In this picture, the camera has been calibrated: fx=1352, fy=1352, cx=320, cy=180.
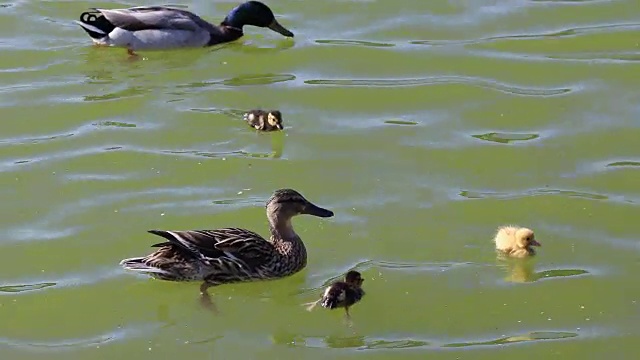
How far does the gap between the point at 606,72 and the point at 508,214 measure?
2.74 meters

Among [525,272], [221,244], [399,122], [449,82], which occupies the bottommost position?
[525,272]

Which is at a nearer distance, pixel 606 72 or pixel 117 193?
pixel 117 193

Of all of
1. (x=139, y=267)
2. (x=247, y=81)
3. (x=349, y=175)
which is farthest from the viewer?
(x=247, y=81)

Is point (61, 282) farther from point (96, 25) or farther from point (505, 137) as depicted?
point (96, 25)

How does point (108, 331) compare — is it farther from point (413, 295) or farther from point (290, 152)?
Result: point (290, 152)

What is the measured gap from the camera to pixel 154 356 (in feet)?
23.1

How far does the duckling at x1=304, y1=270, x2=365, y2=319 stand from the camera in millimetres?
7207

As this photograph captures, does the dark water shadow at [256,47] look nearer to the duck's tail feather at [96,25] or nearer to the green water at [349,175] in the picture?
the green water at [349,175]

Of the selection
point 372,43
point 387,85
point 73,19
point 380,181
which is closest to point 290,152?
point 380,181

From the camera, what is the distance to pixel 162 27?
12.2 metres

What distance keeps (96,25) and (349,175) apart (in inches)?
153

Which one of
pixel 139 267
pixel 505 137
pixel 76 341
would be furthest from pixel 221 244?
pixel 505 137

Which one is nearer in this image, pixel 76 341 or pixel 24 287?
pixel 76 341

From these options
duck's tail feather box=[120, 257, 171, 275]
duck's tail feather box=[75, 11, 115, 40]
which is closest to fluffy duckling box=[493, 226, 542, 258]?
duck's tail feather box=[120, 257, 171, 275]
